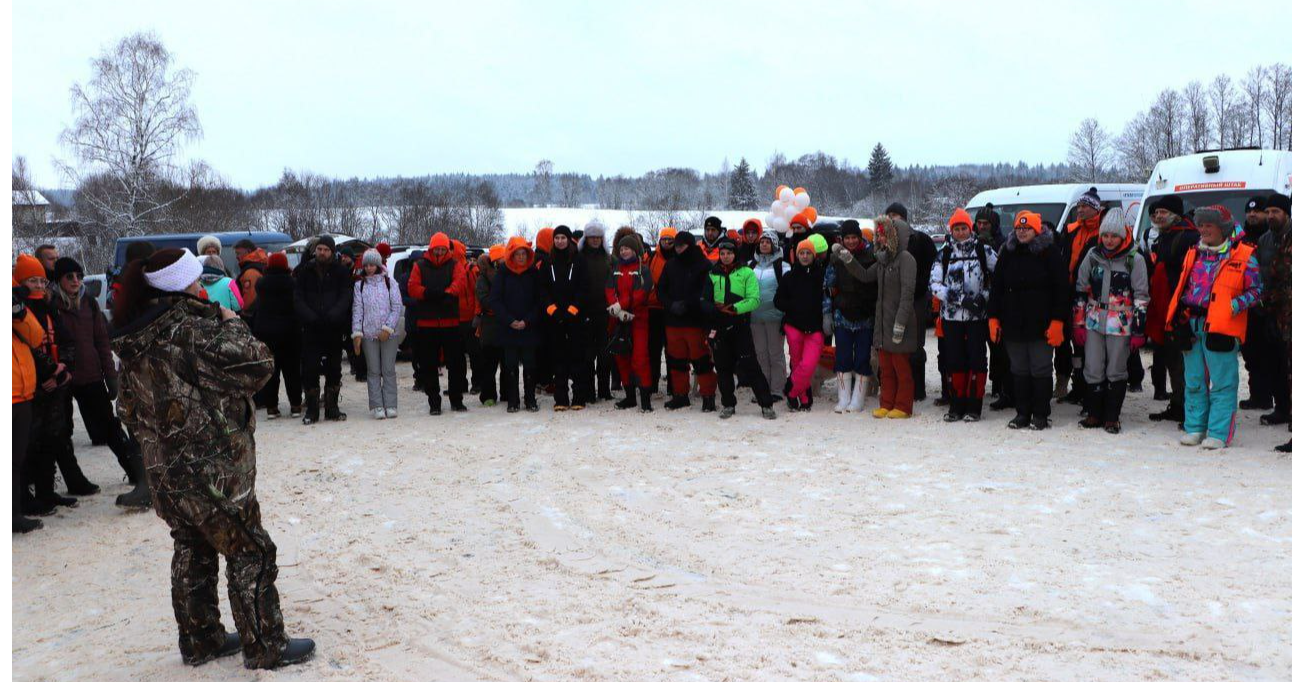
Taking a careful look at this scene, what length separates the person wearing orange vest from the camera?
7852 millimetres

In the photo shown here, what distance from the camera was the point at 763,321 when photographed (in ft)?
35.0

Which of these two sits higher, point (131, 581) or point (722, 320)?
point (722, 320)

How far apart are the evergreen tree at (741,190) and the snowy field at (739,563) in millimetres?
69358

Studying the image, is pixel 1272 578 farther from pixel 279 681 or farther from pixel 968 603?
pixel 279 681

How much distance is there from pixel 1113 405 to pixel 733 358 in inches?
131

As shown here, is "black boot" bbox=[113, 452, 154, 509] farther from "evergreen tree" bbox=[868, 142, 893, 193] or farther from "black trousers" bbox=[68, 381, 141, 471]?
"evergreen tree" bbox=[868, 142, 893, 193]

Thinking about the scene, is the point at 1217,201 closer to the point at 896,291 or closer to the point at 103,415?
the point at 896,291

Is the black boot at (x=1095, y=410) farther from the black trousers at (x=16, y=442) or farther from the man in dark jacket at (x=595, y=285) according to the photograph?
the black trousers at (x=16, y=442)

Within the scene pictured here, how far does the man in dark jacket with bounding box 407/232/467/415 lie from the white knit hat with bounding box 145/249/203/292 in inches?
254

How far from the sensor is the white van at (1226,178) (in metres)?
12.5

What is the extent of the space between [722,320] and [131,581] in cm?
576

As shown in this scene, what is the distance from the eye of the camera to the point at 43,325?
715 centimetres

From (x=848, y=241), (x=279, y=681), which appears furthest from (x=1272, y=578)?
(x=848, y=241)

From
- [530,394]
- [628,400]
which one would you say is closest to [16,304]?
[530,394]
